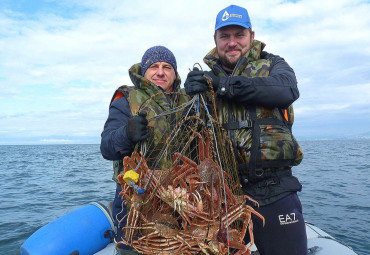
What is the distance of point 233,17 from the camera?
3045 millimetres

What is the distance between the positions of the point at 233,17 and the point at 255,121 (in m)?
1.09

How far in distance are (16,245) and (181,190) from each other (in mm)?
7417

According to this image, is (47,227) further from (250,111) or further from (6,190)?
(6,190)

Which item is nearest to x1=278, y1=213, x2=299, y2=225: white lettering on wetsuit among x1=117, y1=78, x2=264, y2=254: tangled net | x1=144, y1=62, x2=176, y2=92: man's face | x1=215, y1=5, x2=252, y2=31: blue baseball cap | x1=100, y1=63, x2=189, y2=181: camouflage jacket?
x1=117, y1=78, x2=264, y2=254: tangled net

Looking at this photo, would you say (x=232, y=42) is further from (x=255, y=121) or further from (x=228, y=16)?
(x=255, y=121)

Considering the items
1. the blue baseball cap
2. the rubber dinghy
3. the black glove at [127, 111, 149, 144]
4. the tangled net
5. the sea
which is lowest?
the sea

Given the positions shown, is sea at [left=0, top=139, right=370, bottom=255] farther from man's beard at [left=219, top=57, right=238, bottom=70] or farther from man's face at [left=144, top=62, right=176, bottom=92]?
man's beard at [left=219, top=57, right=238, bottom=70]

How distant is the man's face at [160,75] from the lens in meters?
3.30

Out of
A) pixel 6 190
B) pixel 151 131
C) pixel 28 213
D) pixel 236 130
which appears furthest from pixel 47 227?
pixel 6 190

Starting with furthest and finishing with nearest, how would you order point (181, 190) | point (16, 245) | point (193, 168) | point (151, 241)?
point (16, 245) → point (193, 168) → point (181, 190) → point (151, 241)

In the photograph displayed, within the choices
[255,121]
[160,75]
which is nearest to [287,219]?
[255,121]

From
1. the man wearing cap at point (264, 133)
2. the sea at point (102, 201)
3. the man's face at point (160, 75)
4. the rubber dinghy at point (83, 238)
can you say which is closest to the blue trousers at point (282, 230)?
the man wearing cap at point (264, 133)

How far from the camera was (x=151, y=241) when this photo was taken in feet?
7.11

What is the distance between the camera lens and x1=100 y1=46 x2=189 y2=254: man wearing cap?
2842mm
